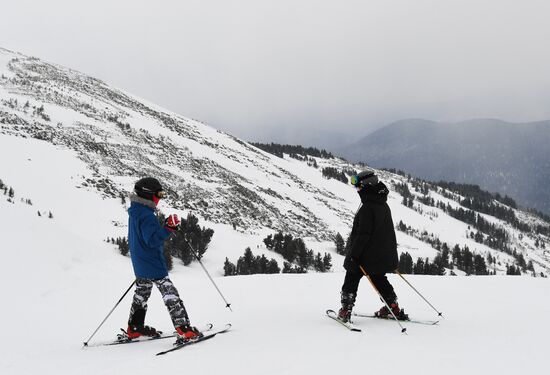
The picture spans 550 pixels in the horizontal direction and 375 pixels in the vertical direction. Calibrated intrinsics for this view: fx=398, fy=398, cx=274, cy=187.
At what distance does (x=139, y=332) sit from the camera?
5.80m

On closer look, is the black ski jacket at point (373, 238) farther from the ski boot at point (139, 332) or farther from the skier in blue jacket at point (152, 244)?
the ski boot at point (139, 332)

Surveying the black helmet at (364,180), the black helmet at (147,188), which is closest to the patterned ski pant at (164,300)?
the black helmet at (147,188)

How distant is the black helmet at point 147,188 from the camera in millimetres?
5355

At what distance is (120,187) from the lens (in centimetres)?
2822

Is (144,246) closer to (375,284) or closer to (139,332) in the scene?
(139,332)

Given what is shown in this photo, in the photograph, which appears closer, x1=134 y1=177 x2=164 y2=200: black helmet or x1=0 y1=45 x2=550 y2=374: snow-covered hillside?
x1=0 y1=45 x2=550 y2=374: snow-covered hillside

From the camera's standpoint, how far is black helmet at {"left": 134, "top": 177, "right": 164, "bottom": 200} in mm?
5355

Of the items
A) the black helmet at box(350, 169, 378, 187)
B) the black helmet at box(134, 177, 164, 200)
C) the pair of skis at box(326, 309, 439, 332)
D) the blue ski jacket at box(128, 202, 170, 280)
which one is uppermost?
the black helmet at box(350, 169, 378, 187)

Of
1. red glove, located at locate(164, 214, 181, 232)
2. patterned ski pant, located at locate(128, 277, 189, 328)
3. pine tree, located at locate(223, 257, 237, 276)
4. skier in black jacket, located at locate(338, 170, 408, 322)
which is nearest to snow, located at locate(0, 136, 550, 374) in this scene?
patterned ski pant, located at locate(128, 277, 189, 328)

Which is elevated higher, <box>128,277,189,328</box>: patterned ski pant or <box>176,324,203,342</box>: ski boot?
<box>128,277,189,328</box>: patterned ski pant

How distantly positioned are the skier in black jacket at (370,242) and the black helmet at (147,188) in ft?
9.78

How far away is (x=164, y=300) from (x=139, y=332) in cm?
87

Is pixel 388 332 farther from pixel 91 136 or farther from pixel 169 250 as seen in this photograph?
pixel 91 136

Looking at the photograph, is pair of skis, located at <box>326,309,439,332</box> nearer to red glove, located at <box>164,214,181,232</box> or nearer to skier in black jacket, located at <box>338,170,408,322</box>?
skier in black jacket, located at <box>338,170,408,322</box>
